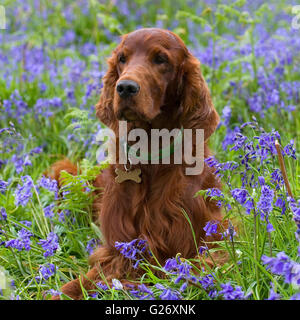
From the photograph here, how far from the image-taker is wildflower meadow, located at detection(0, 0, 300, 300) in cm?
216

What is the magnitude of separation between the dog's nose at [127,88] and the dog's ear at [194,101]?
0.41 m

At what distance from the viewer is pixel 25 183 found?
281cm

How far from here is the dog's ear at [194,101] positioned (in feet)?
9.37

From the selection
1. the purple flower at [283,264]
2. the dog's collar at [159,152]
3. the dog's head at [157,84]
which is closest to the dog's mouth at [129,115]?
the dog's head at [157,84]

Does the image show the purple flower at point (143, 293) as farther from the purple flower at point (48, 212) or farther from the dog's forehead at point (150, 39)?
the dog's forehead at point (150, 39)

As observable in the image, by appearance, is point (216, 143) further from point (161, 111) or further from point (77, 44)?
point (77, 44)

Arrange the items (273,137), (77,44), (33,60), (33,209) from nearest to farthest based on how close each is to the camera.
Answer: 1. (273,137)
2. (33,209)
3. (33,60)
4. (77,44)

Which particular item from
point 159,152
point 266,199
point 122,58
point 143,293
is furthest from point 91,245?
point 266,199

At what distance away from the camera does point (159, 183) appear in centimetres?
279

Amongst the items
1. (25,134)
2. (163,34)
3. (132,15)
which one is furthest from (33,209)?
(132,15)

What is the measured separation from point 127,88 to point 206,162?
1.63 ft

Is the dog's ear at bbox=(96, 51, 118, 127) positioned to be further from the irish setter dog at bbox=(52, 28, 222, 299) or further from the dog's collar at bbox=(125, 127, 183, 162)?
the dog's collar at bbox=(125, 127, 183, 162)
